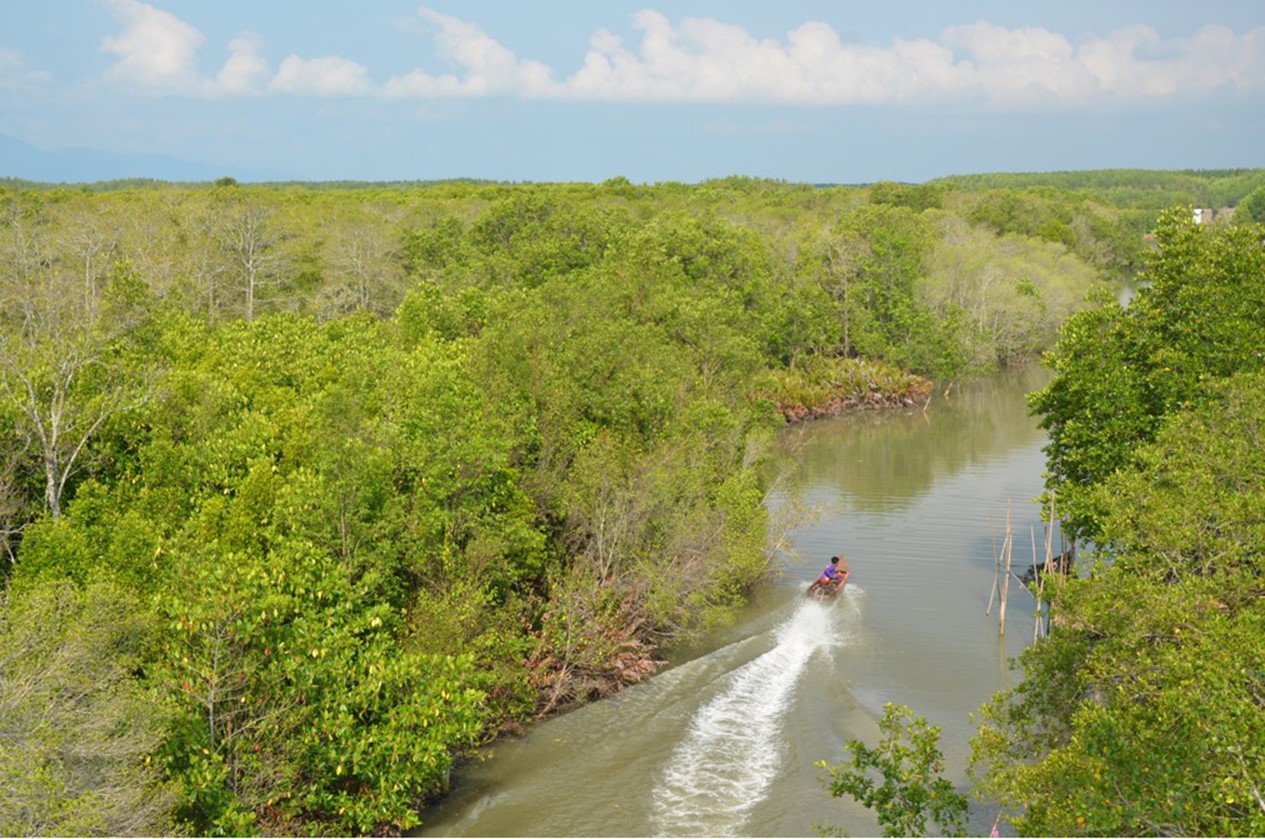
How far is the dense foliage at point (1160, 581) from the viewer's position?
1059 centimetres

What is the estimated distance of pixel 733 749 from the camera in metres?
22.0

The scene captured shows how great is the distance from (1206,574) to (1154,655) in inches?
97.1

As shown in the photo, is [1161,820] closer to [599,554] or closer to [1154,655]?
[1154,655]

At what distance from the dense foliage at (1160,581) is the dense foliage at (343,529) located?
912 cm

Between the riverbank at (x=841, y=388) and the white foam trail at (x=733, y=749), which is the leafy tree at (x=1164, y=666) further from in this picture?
the riverbank at (x=841, y=388)

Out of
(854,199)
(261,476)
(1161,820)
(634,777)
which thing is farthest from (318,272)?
(854,199)

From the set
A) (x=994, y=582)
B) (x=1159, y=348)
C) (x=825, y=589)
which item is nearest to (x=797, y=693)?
(x=825, y=589)

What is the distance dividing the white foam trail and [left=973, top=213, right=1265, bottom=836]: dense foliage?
461cm

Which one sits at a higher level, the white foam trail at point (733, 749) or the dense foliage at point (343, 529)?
the dense foliage at point (343, 529)

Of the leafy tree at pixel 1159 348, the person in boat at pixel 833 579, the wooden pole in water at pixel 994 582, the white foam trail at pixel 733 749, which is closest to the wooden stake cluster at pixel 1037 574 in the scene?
the wooden pole in water at pixel 994 582

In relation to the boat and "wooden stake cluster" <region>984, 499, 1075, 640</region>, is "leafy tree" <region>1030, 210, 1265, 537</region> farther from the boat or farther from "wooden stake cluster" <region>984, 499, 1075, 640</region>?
the boat

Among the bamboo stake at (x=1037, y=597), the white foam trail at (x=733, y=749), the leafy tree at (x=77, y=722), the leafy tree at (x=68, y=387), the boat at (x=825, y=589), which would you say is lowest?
the white foam trail at (x=733, y=749)

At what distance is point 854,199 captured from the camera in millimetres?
114375

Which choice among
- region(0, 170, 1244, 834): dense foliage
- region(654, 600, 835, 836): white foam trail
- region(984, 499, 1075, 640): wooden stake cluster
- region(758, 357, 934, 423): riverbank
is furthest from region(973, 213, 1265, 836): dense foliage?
region(758, 357, 934, 423): riverbank
